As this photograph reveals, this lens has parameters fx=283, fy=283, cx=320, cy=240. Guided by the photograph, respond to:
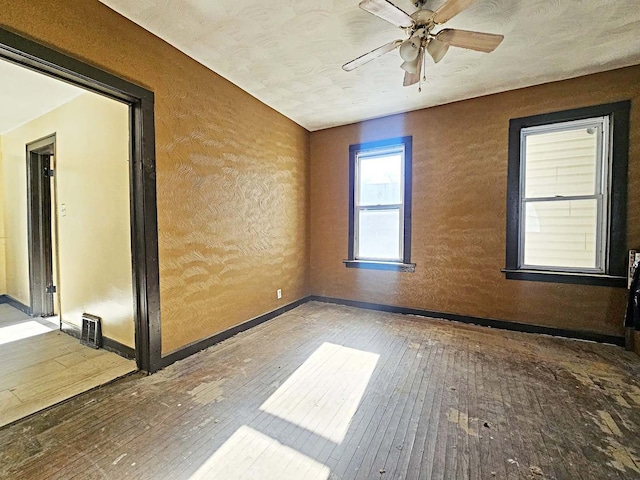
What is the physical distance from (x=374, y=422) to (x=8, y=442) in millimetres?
2081

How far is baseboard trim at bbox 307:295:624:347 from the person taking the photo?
2.94 metres

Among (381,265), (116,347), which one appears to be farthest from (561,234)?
(116,347)

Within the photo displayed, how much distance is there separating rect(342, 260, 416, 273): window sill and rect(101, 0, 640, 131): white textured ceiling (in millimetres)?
2127

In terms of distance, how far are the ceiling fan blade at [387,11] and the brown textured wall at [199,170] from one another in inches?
67.8

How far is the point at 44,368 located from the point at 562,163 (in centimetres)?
542

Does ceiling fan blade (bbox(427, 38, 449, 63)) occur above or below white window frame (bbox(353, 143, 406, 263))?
above

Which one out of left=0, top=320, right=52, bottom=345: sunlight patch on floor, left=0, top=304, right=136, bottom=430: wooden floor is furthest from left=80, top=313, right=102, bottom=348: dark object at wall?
left=0, top=320, right=52, bottom=345: sunlight patch on floor

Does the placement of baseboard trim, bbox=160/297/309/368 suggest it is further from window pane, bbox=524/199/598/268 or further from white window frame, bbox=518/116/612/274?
white window frame, bbox=518/116/612/274

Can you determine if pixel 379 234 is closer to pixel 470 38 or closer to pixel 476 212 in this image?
pixel 476 212

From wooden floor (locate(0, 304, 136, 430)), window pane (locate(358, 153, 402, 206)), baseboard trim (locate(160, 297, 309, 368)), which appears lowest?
wooden floor (locate(0, 304, 136, 430))

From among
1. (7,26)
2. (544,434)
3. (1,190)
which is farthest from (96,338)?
(544,434)

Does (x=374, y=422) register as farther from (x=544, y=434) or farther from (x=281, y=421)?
(x=544, y=434)

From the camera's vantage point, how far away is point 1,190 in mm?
4203

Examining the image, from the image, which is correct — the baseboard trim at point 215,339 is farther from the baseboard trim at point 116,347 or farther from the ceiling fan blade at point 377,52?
the ceiling fan blade at point 377,52
